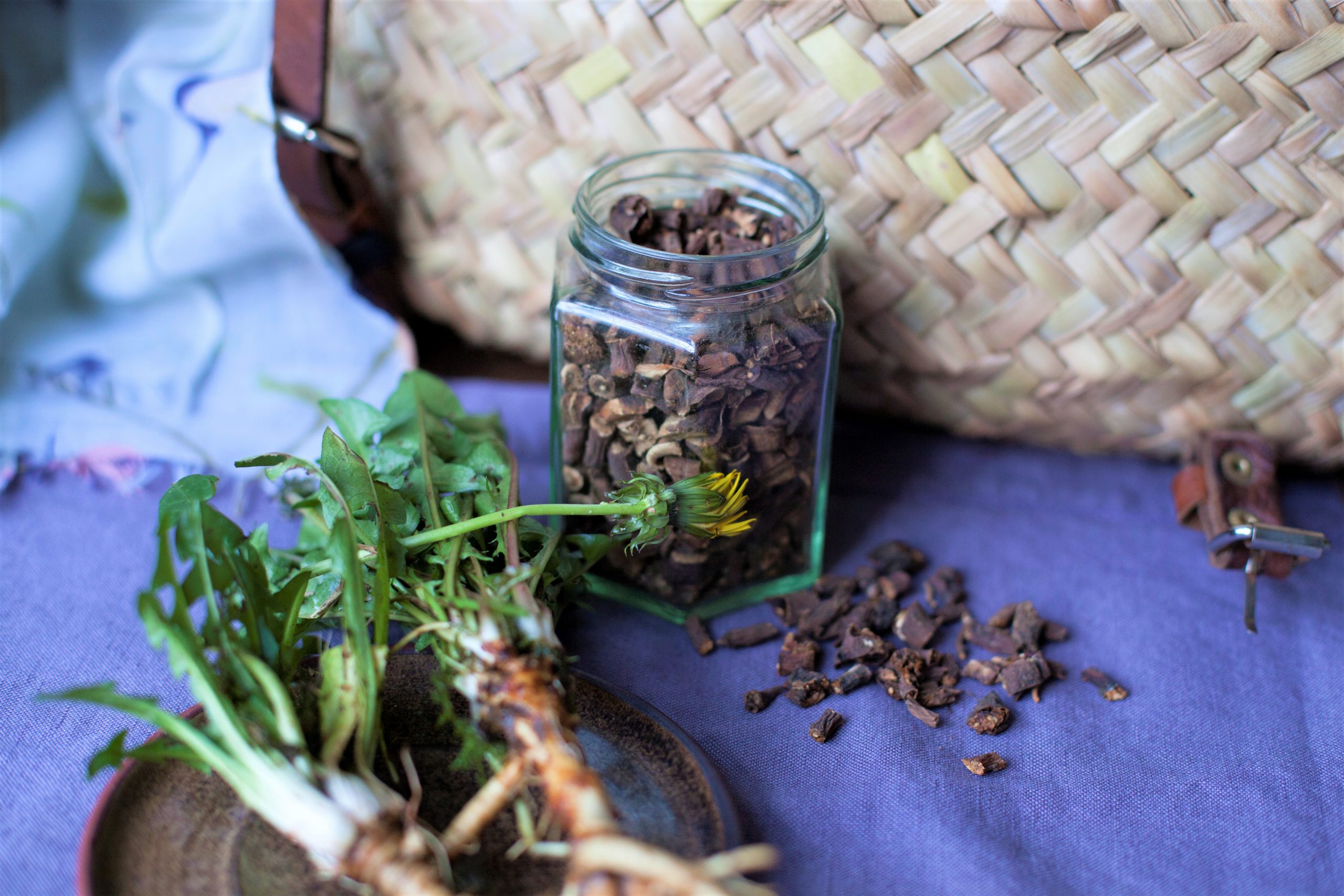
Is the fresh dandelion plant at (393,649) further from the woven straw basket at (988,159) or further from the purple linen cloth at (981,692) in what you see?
the woven straw basket at (988,159)

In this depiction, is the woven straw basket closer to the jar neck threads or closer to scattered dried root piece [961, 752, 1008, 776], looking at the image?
the jar neck threads

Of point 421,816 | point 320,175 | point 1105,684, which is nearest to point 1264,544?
point 1105,684

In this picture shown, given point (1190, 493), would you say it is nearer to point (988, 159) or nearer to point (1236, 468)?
point (1236, 468)

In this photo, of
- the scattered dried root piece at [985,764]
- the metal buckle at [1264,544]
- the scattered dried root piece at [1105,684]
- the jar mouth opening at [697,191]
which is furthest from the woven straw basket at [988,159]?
the scattered dried root piece at [985,764]

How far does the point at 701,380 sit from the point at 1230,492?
1.70ft

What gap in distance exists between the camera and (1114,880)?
26.9 inches

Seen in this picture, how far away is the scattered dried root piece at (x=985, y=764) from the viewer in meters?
0.75

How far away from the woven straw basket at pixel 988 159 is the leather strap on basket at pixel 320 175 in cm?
6

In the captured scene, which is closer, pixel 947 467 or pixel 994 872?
pixel 994 872

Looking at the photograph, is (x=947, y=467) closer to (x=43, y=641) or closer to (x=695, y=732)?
(x=695, y=732)

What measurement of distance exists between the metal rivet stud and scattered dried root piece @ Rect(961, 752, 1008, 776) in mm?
382

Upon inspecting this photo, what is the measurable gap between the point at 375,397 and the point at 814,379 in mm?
484

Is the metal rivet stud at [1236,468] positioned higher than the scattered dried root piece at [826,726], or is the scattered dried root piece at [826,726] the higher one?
the metal rivet stud at [1236,468]

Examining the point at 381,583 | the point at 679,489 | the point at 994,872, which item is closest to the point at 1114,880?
the point at 994,872
